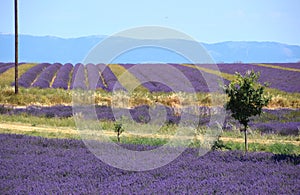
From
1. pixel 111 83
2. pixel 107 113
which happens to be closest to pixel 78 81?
pixel 111 83

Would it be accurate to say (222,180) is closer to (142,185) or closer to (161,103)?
(142,185)

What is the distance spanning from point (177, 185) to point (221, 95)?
2161 centimetres

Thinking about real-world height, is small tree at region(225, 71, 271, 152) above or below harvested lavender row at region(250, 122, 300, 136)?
above

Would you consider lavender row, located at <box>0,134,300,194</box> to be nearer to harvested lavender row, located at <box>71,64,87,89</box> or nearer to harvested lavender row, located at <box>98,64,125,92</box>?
harvested lavender row, located at <box>98,64,125,92</box>

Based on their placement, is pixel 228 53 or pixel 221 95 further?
pixel 228 53

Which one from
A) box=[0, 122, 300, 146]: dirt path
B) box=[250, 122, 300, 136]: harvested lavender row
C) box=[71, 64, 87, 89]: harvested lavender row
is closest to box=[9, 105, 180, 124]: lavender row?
box=[0, 122, 300, 146]: dirt path

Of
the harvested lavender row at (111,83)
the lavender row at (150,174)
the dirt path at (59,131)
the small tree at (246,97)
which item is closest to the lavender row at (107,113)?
the dirt path at (59,131)

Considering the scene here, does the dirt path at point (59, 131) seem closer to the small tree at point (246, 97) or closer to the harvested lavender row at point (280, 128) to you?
the harvested lavender row at point (280, 128)

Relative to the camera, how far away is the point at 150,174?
8.30 m

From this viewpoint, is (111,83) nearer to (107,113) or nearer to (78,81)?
(78,81)

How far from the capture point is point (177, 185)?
7.21 meters

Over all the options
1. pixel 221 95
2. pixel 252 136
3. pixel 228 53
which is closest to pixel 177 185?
pixel 252 136

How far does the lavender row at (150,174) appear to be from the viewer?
6.96 metres

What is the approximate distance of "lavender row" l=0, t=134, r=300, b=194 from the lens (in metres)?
6.96
